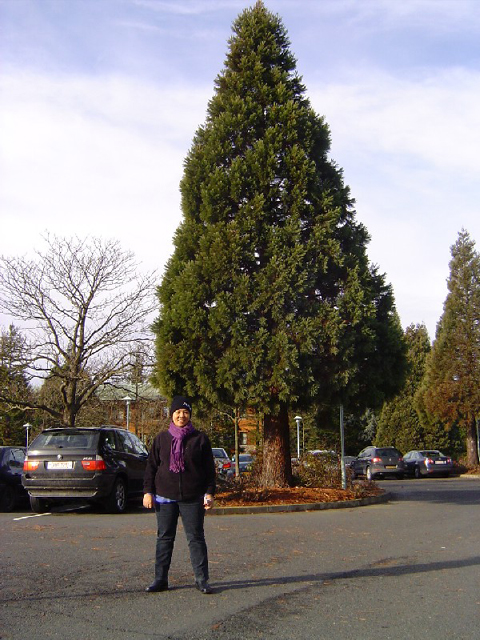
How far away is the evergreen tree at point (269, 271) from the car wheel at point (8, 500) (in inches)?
151

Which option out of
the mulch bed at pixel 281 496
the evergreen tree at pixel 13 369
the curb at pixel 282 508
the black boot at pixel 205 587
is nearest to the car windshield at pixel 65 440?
the curb at pixel 282 508

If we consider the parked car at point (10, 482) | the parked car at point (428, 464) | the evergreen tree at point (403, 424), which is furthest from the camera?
the evergreen tree at point (403, 424)

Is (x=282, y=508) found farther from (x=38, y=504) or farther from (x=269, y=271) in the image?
(x=269, y=271)

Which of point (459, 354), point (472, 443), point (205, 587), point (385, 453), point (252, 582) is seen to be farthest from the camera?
point (459, 354)

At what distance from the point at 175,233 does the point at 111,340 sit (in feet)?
24.3

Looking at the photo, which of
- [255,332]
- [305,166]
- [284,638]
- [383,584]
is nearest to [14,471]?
[255,332]

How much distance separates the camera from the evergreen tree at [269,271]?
1544cm

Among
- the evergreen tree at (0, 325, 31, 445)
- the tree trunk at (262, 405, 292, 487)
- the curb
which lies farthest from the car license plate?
the evergreen tree at (0, 325, 31, 445)

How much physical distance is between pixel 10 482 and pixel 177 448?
31.4 feet

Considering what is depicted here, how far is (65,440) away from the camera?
1360cm

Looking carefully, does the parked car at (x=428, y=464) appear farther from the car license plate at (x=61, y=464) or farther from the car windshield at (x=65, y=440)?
the car license plate at (x=61, y=464)

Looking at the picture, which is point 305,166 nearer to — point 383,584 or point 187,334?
point 187,334

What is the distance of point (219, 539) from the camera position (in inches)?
401

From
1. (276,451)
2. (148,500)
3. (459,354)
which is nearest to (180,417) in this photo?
(148,500)
